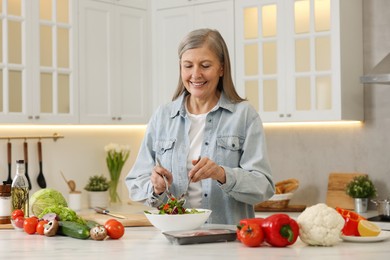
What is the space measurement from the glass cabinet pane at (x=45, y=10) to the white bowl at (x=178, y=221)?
2572 millimetres

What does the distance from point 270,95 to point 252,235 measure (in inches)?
105

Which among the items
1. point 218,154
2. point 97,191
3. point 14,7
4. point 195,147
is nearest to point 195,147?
point 195,147

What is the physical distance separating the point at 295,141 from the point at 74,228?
287 cm

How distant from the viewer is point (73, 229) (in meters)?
2.42

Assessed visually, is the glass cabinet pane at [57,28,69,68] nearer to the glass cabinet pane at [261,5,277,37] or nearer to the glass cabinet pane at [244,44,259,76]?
the glass cabinet pane at [244,44,259,76]

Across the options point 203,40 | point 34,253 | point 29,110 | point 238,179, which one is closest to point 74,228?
point 34,253

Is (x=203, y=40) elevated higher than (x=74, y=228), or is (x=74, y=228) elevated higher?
(x=203, y=40)

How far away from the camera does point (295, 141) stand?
199 inches

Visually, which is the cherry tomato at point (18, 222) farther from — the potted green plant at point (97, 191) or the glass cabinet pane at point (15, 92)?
the potted green plant at point (97, 191)

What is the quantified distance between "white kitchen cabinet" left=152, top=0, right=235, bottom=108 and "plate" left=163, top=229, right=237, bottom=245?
2.72 m

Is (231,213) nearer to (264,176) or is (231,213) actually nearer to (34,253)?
(264,176)

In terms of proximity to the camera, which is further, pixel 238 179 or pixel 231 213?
pixel 231 213

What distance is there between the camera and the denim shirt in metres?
2.70

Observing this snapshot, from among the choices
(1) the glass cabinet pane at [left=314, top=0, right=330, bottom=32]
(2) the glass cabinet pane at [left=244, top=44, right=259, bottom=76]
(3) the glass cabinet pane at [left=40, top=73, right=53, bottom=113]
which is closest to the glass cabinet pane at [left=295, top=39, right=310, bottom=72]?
(1) the glass cabinet pane at [left=314, top=0, right=330, bottom=32]
